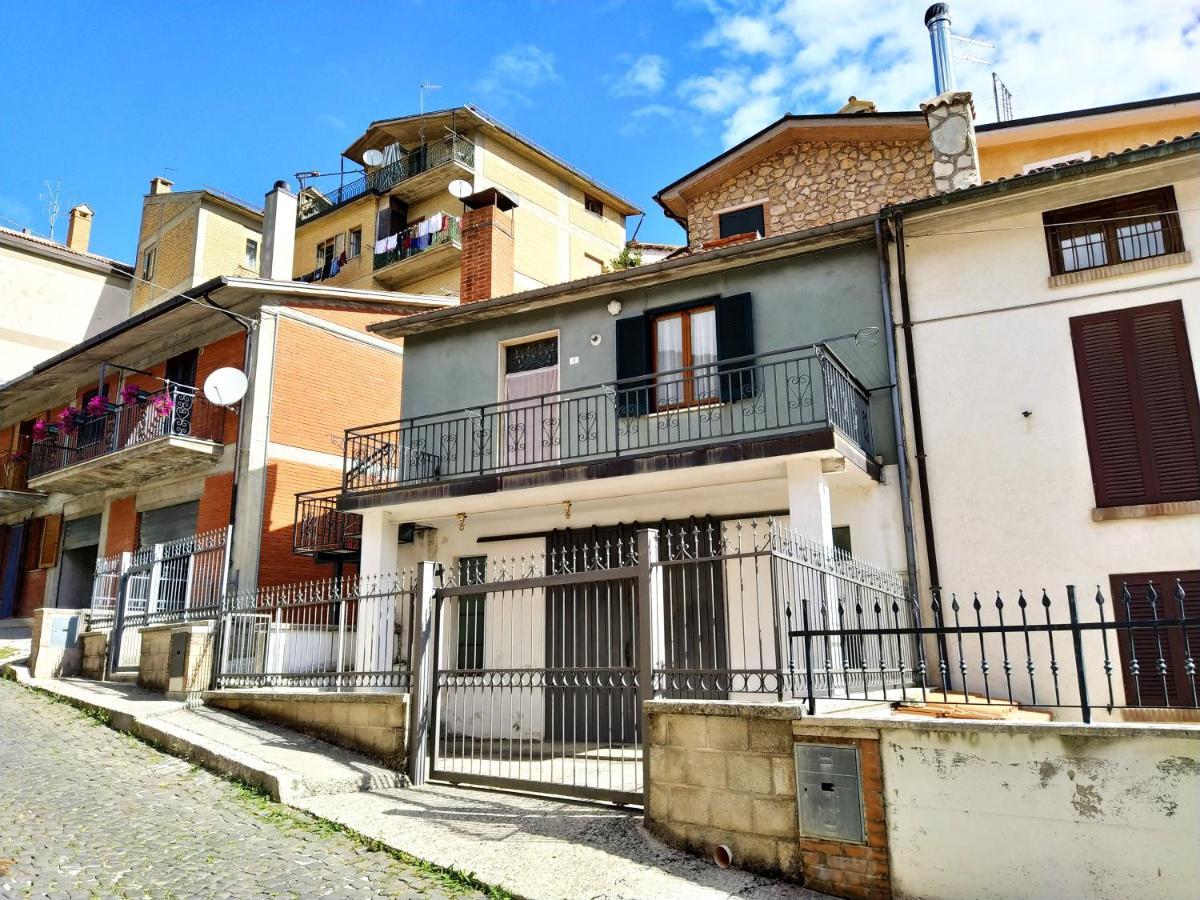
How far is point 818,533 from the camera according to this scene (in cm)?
1006

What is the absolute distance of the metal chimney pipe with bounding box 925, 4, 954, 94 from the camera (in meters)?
13.8

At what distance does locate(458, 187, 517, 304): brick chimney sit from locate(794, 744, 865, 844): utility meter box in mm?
11130

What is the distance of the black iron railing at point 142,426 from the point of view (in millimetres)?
17875

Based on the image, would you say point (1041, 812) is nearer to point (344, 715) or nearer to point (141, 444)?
point (344, 715)

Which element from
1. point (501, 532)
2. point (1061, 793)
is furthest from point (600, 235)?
point (1061, 793)

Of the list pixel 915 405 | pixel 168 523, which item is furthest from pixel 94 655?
pixel 915 405

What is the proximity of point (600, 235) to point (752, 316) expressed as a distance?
2154 centimetres

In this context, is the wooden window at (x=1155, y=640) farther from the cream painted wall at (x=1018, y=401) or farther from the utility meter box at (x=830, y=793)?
the utility meter box at (x=830, y=793)

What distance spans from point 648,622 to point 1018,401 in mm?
5875

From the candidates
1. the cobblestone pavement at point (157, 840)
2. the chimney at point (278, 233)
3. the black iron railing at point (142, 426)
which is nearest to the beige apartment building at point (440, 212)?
the chimney at point (278, 233)

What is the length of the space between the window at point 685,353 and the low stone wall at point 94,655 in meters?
9.15

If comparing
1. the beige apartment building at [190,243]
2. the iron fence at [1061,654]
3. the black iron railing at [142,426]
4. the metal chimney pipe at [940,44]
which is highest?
the beige apartment building at [190,243]

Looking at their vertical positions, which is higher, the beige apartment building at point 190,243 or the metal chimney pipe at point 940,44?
the beige apartment building at point 190,243

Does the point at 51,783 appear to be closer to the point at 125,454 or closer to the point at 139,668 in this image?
the point at 139,668
